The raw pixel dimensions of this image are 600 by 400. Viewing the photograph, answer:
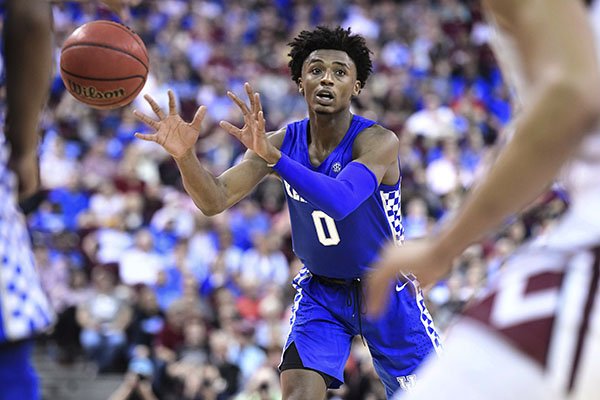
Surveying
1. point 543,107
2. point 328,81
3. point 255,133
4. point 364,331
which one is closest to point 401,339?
point 364,331

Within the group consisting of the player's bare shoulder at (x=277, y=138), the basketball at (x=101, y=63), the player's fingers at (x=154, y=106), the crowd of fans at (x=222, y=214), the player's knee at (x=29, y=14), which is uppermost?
the player's knee at (x=29, y=14)

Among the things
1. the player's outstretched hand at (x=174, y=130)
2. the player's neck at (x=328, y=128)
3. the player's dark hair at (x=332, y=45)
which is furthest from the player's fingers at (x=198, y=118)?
the player's dark hair at (x=332, y=45)

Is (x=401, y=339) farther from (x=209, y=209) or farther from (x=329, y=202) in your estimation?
(x=209, y=209)

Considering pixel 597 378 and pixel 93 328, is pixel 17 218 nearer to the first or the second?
pixel 597 378

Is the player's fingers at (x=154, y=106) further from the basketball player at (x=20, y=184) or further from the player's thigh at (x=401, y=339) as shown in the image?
the basketball player at (x=20, y=184)

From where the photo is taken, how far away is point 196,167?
191 inches

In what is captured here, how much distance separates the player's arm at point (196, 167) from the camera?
4762mm

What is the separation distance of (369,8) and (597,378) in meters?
18.8

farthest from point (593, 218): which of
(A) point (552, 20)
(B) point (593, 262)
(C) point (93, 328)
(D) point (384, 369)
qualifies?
(C) point (93, 328)

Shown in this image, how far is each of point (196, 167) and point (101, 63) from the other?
0.77 metres

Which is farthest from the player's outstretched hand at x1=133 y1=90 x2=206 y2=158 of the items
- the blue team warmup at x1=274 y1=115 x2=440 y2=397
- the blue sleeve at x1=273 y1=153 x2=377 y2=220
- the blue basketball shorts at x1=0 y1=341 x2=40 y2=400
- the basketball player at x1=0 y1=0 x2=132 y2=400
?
the blue basketball shorts at x1=0 y1=341 x2=40 y2=400

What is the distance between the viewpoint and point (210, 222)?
42.2ft

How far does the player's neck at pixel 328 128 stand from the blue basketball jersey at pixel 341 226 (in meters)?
0.05

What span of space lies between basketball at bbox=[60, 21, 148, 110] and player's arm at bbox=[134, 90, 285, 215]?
30 cm
